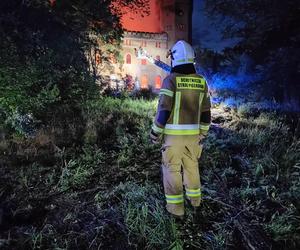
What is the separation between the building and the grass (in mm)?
16777

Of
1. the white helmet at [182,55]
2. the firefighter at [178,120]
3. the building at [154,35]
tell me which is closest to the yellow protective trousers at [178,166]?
the firefighter at [178,120]

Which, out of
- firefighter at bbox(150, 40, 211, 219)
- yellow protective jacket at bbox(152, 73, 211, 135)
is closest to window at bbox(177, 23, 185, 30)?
firefighter at bbox(150, 40, 211, 219)

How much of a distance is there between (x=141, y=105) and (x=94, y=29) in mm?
2925

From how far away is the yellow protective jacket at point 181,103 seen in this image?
12.6ft

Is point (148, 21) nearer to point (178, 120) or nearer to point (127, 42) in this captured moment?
point (127, 42)

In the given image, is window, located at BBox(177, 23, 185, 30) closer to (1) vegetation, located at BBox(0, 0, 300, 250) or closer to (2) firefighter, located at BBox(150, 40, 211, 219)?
(1) vegetation, located at BBox(0, 0, 300, 250)

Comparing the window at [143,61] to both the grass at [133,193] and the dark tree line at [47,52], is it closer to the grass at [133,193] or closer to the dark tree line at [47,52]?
the dark tree line at [47,52]

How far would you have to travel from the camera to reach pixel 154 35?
27547 mm

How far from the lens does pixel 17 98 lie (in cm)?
690

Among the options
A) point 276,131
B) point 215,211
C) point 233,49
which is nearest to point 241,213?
point 215,211

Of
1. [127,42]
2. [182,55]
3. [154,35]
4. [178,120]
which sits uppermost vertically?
[154,35]

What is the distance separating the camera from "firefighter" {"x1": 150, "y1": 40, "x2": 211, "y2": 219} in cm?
386

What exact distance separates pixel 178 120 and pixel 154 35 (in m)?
25.0

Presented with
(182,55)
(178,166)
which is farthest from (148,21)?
(178,166)
